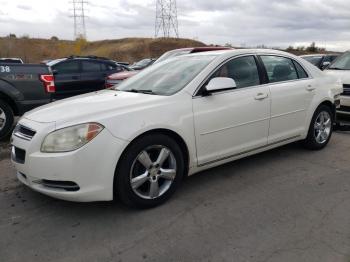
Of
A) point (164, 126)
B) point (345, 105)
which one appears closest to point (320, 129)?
point (345, 105)

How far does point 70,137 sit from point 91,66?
10.1 metres

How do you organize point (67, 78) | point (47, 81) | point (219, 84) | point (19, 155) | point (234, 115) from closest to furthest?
point (19, 155)
point (219, 84)
point (234, 115)
point (47, 81)
point (67, 78)

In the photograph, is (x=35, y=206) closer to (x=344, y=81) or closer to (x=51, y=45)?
(x=344, y=81)

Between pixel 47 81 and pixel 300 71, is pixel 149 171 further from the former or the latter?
pixel 47 81

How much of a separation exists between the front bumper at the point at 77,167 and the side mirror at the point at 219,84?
1.19 metres

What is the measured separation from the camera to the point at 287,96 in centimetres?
512

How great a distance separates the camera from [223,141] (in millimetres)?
4391

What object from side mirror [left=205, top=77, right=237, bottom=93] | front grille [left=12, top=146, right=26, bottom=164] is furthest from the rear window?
side mirror [left=205, top=77, right=237, bottom=93]

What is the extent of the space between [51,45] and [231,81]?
71216mm

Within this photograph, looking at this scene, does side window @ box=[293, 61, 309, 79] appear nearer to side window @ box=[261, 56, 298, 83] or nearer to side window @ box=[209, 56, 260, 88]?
side window @ box=[261, 56, 298, 83]

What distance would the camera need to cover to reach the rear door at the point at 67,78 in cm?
1245

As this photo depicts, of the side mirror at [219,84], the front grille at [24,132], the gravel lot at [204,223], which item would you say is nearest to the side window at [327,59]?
the gravel lot at [204,223]

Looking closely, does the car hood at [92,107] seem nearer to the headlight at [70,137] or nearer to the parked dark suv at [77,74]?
the headlight at [70,137]

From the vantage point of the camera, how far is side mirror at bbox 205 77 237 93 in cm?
420
